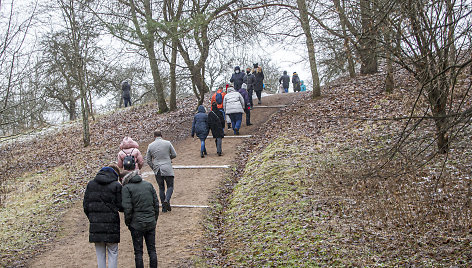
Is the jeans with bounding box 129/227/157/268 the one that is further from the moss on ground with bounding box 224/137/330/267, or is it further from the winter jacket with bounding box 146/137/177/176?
the winter jacket with bounding box 146/137/177/176

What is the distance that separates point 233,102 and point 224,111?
0.84 m

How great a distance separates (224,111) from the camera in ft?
52.9

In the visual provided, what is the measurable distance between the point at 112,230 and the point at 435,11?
276 inches

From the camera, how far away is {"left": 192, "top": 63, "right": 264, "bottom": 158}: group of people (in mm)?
13562

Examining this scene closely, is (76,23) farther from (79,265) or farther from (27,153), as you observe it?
(79,265)

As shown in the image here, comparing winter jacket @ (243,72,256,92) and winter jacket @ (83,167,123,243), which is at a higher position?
winter jacket @ (243,72,256,92)

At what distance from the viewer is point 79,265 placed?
751 centimetres

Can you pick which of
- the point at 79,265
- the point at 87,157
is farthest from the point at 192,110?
the point at 79,265

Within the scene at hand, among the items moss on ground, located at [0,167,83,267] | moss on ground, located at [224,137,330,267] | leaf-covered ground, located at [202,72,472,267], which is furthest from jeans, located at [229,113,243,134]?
moss on ground, located at [0,167,83,267]

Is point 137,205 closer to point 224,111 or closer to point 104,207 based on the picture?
point 104,207

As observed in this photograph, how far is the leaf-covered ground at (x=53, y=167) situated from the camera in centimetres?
976

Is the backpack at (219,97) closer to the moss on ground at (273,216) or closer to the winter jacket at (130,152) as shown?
the moss on ground at (273,216)

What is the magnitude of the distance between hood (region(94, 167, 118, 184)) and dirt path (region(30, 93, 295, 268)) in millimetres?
1676

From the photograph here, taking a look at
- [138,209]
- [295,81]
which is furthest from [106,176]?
[295,81]
